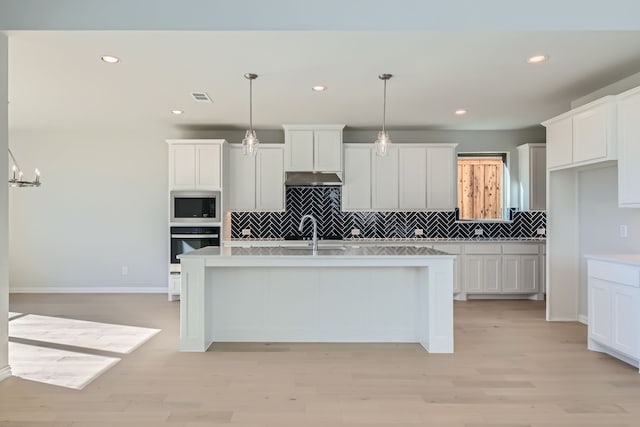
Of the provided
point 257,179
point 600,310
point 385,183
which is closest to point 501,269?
point 385,183

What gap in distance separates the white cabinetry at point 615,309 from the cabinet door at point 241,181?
4273 mm

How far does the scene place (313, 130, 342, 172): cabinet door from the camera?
5.86 metres

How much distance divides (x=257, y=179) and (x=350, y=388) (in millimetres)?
3822

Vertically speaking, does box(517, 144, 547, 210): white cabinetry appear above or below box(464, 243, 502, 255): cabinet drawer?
above

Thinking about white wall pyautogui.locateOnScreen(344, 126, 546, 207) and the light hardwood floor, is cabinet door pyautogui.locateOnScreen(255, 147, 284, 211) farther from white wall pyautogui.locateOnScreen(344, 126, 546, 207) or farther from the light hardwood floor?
the light hardwood floor

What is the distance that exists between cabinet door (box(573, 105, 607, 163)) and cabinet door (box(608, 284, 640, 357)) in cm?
128

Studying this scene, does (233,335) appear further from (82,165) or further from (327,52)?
(82,165)

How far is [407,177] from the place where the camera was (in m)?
6.04

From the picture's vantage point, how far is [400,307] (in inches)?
151

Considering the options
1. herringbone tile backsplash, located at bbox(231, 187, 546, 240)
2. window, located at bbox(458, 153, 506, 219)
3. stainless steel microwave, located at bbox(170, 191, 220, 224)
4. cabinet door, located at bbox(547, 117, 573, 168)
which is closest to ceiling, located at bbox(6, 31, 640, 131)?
cabinet door, located at bbox(547, 117, 573, 168)

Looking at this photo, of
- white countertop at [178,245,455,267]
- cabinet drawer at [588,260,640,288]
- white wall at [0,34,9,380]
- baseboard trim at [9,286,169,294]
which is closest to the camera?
white wall at [0,34,9,380]

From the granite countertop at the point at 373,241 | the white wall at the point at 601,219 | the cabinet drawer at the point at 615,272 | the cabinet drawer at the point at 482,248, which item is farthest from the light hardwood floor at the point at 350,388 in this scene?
the granite countertop at the point at 373,241

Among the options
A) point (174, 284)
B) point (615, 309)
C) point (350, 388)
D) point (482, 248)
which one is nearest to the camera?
point (350, 388)

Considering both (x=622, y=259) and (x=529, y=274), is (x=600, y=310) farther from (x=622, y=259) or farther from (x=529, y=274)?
(x=529, y=274)
